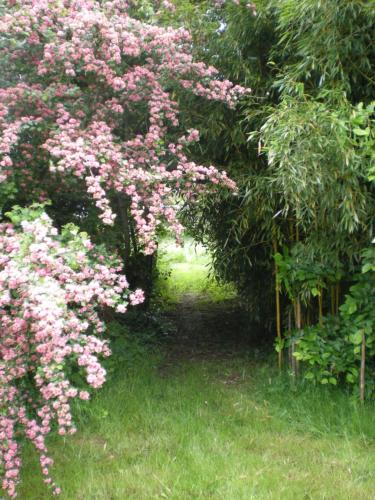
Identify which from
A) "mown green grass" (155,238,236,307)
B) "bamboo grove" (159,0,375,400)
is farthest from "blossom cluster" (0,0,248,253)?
"mown green grass" (155,238,236,307)

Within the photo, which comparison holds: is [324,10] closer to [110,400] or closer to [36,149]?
[36,149]

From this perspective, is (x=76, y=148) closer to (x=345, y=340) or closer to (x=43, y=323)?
(x=43, y=323)

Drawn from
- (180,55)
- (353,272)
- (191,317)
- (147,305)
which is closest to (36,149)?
(180,55)

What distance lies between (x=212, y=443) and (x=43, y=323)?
4.79 ft

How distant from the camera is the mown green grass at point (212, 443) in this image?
8.03ft

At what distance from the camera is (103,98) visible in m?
3.43

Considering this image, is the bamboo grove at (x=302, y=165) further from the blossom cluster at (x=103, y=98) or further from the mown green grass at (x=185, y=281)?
the mown green grass at (x=185, y=281)

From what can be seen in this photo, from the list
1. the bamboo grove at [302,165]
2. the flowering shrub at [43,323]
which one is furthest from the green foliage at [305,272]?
the flowering shrub at [43,323]

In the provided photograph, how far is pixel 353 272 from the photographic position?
3311 mm

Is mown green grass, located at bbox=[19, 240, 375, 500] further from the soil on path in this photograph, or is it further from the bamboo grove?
the soil on path

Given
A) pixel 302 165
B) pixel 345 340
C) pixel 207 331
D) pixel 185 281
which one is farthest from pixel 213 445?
pixel 185 281

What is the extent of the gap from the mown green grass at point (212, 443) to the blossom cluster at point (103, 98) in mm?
1085

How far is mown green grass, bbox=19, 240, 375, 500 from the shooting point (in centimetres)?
245

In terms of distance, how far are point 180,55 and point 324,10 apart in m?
0.98
